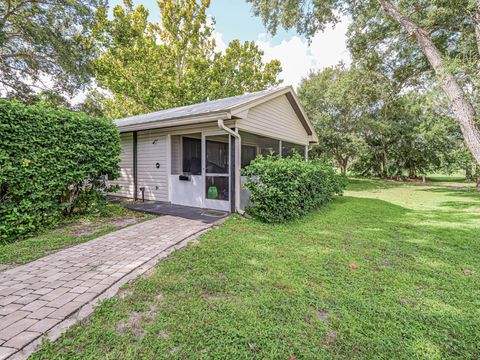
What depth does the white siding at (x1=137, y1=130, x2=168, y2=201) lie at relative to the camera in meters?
7.34

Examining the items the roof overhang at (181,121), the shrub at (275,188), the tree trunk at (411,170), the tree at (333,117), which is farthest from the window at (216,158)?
the tree trunk at (411,170)

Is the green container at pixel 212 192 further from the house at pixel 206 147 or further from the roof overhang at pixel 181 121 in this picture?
the roof overhang at pixel 181 121

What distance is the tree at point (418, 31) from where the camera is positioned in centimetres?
652

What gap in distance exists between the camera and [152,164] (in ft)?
25.1

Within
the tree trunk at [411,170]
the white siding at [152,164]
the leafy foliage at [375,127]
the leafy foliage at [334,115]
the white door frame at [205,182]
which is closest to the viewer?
the white door frame at [205,182]

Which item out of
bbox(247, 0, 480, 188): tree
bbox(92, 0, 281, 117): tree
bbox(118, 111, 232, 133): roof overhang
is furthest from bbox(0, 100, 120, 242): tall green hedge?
bbox(92, 0, 281, 117): tree

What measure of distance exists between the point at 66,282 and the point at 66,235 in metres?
2.07

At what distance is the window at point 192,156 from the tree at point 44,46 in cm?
705

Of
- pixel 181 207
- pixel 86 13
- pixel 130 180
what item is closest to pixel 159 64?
pixel 86 13

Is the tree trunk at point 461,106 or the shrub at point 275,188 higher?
the tree trunk at point 461,106

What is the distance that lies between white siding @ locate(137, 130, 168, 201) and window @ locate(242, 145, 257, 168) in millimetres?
2574

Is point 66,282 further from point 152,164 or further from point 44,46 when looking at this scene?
point 44,46

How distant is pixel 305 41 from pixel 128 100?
14.6 meters

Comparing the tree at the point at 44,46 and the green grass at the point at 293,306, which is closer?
the green grass at the point at 293,306
